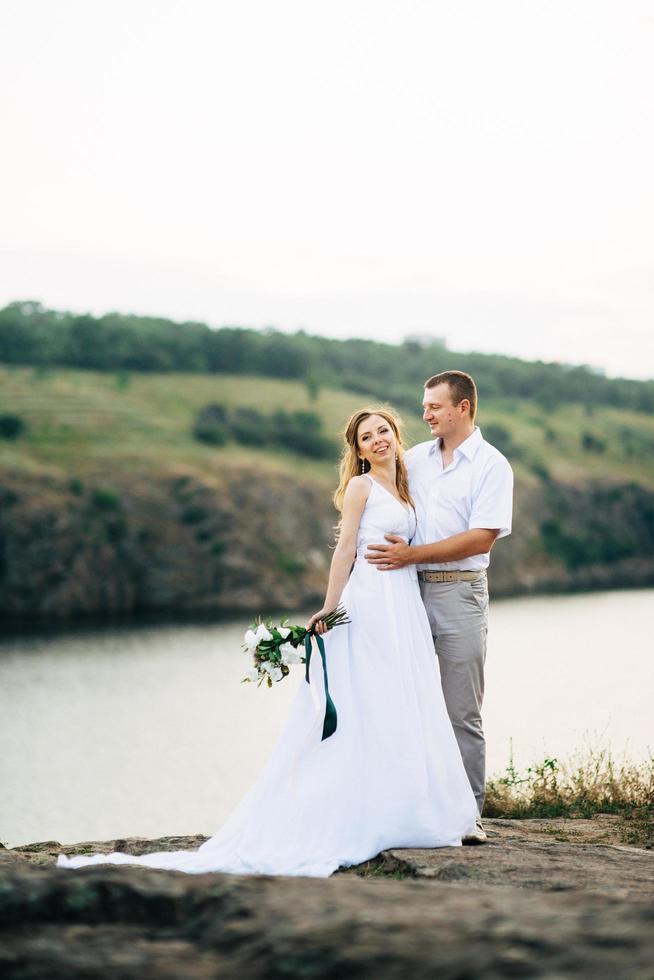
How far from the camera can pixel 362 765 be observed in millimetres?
5707

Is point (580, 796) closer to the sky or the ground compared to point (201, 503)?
closer to the sky

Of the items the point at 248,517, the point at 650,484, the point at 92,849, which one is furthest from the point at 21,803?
the point at 650,484

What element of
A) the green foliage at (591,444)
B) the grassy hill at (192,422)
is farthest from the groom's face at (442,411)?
the green foliage at (591,444)

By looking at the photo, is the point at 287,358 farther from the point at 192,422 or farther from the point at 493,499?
the point at 493,499

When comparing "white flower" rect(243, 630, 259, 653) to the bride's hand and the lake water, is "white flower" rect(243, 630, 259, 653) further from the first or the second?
the lake water

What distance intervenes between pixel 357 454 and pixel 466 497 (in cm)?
70

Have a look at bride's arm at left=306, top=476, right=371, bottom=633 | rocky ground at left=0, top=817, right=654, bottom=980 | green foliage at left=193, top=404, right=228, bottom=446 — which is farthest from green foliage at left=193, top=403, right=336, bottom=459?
rocky ground at left=0, top=817, right=654, bottom=980

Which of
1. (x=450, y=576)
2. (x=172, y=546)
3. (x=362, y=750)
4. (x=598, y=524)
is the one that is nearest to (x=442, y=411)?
(x=450, y=576)

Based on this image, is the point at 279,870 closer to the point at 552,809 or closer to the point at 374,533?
the point at 374,533

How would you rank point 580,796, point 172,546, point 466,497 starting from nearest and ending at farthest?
1. point 466,497
2. point 580,796
3. point 172,546

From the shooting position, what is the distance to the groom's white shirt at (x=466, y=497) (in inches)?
249

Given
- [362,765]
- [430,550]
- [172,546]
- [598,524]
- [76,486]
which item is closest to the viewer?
[362,765]

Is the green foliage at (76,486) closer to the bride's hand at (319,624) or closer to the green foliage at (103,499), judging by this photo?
the green foliage at (103,499)

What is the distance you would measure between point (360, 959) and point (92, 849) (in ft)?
16.5
